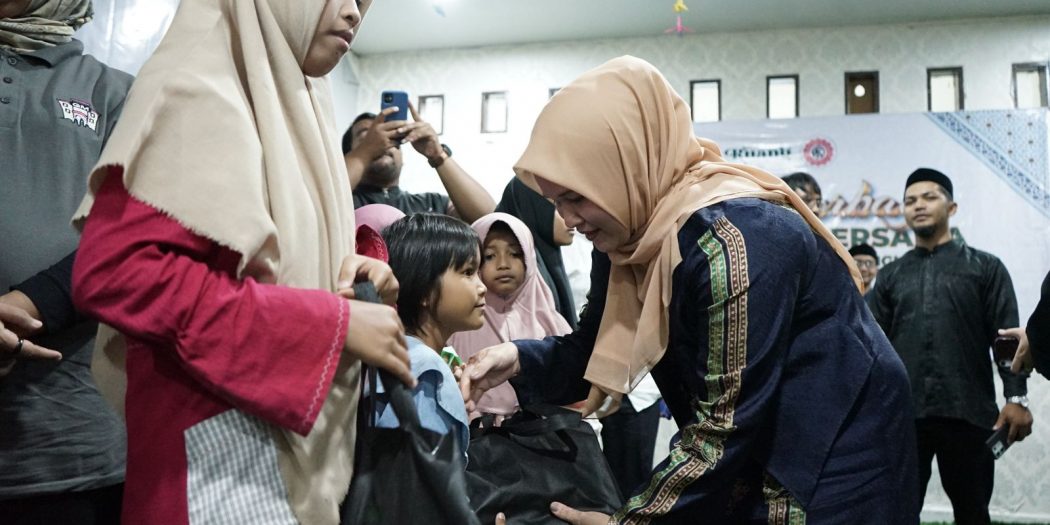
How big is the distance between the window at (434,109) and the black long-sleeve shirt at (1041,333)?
5005mm

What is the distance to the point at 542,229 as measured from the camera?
2.68m

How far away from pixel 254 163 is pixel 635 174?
700mm

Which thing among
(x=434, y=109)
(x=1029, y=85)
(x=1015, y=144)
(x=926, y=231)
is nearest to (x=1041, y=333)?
(x=926, y=231)

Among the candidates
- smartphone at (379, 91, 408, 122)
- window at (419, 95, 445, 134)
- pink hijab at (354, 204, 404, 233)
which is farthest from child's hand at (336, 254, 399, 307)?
window at (419, 95, 445, 134)

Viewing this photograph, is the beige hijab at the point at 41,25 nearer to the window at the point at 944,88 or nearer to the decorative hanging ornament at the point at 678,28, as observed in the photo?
the decorative hanging ornament at the point at 678,28

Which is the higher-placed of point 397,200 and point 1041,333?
point 397,200

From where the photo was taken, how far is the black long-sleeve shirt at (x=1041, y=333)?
1.77m

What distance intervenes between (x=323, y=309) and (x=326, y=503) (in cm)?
24

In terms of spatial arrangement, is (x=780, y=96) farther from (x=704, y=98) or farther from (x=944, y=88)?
(x=944, y=88)

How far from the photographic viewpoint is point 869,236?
16.3 feet

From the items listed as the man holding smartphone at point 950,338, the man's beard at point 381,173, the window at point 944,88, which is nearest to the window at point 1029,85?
the window at point 944,88

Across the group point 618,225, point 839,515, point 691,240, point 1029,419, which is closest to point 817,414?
point 839,515

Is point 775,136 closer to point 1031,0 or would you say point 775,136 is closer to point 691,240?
point 1031,0

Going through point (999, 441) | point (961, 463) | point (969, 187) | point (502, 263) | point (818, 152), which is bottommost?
point (961, 463)
